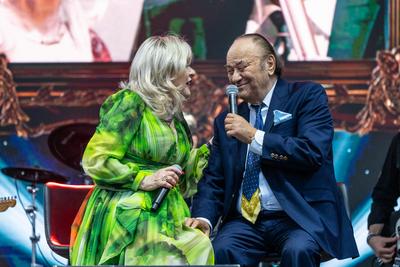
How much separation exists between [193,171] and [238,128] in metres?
0.39

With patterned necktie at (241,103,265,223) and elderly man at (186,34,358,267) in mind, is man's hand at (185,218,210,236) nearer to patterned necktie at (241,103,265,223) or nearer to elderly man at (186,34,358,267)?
elderly man at (186,34,358,267)

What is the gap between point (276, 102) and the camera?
18.0 feet

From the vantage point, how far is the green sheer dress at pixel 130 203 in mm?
4934

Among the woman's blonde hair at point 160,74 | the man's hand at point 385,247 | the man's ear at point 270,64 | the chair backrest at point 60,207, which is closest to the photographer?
the woman's blonde hair at point 160,74

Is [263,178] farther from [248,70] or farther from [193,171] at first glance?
[248,70]

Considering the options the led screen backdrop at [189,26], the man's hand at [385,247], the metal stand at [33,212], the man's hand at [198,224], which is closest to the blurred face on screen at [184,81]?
the man's hand at [198,224]

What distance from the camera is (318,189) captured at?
17.6ft

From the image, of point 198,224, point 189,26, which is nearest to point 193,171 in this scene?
point 198,224

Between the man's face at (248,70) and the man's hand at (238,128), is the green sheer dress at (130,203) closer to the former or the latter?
the man's hand at (238,128)

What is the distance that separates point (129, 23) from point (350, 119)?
1.78 meters

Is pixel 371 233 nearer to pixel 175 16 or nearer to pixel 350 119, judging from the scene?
pixel 350 119

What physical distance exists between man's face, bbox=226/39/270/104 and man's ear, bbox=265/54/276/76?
29mm

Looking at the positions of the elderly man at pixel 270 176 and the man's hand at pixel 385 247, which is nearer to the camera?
the elderly man at pixel 270 176

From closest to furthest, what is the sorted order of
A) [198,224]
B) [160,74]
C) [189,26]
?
[160,74] → [198,224] → [189,26]
